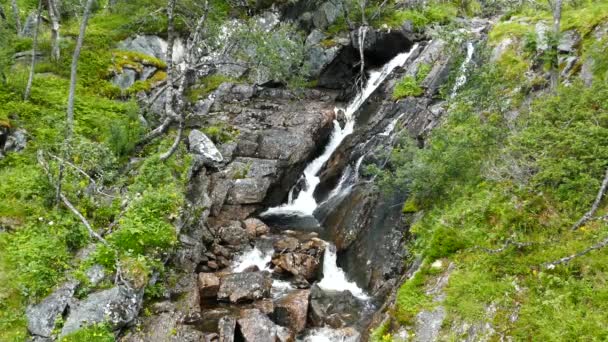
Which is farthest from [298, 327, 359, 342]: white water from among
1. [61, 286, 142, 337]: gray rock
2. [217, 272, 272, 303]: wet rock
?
[61, 286, 142, 337]: gray rock

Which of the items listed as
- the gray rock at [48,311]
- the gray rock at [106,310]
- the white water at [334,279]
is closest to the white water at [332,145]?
the white water at [334,279]

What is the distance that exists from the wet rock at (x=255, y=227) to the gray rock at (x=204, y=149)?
326 centimetres

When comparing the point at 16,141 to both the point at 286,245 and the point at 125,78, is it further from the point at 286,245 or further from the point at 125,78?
the point at 286,245

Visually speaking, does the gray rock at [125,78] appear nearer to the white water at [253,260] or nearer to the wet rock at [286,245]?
the white water at [253,260]

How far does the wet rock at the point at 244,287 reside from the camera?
1240 cm

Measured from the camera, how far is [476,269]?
26.8ft

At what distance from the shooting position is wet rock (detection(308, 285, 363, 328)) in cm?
1170

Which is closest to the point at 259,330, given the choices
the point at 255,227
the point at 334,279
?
the point at 334,279

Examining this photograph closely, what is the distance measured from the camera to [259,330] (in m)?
10.8

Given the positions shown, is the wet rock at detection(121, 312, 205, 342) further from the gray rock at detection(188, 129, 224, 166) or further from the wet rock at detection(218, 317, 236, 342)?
the gray rock at detection(188, 129, 224, 166)

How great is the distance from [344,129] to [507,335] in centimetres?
1674

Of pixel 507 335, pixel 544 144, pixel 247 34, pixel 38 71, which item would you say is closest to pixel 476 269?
pixel 507 335

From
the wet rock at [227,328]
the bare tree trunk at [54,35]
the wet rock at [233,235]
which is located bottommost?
the wet rock at [233,235]

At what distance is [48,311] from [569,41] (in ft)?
58.9
